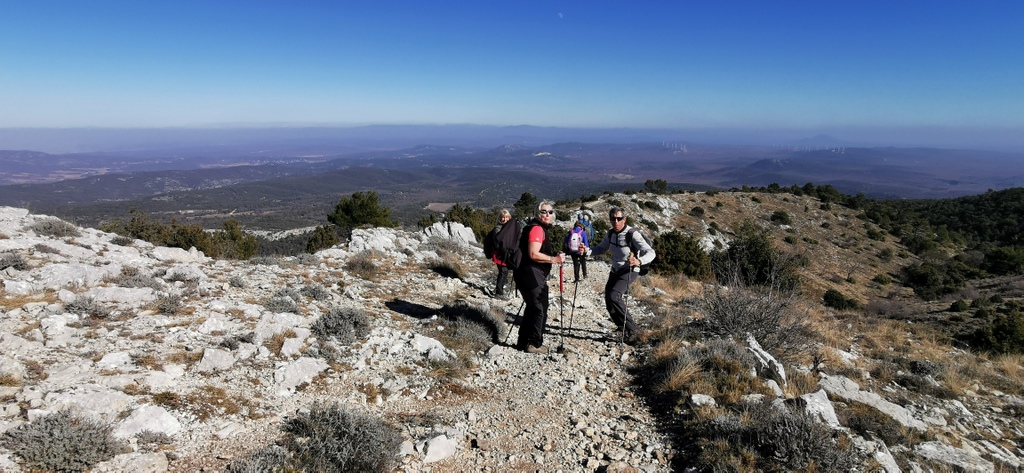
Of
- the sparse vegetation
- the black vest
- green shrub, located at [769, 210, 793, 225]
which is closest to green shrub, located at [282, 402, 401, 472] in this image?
the black vest

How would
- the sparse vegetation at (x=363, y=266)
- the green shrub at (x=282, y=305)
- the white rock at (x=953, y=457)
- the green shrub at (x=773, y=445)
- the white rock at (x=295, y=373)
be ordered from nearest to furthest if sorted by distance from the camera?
the green shrub at (x=773, y=445), the white rock at (x=953, y=457), the white rock at (x=295, y=373), the green shrub at (x=282, y=305), the sparse vegetation at (x=363, y=266)

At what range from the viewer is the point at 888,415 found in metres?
4.75

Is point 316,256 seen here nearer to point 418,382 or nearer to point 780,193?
point 418,382

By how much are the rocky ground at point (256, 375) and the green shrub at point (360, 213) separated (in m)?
18.9

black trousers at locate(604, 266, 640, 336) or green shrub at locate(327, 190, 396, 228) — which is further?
green shrub at locate(327, 190, 396, 228)

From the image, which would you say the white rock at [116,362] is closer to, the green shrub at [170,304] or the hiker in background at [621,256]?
the green shrub at [170,304]

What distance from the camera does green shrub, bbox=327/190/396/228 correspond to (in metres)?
27.8

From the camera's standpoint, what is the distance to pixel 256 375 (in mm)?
5211

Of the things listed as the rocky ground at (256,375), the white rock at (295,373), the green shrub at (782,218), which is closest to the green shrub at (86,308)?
the rocky ground at (256,375)

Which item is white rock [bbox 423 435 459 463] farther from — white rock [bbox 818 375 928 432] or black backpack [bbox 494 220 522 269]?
white rock [bbox 818 375 928 432]

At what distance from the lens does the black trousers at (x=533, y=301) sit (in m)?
6.18

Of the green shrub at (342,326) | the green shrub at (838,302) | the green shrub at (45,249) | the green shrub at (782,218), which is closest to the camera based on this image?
the green shrub at (342,326)

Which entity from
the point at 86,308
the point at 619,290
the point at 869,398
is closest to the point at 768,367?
the point at 869,398

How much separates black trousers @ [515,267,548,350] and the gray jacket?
1182mm
